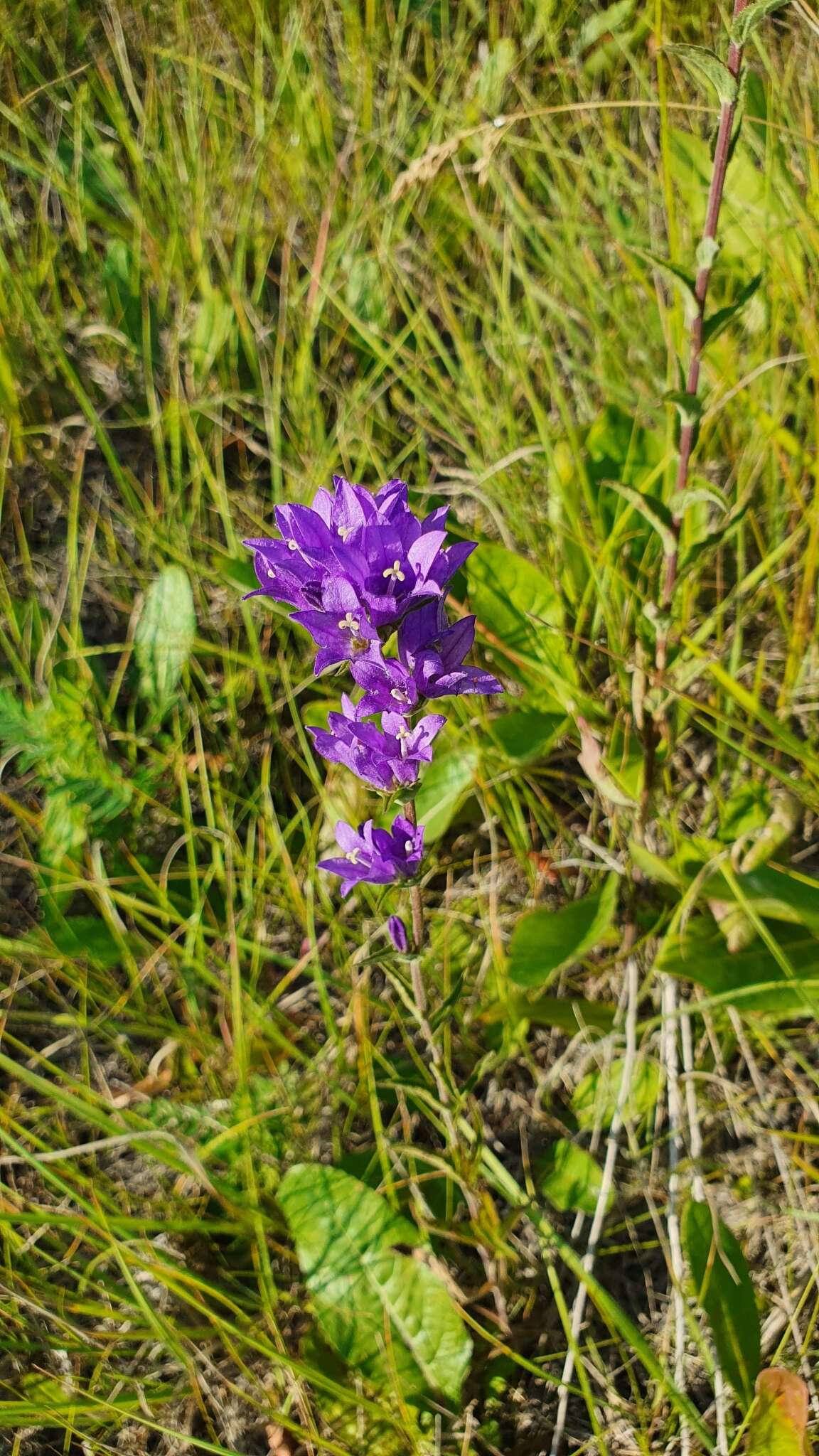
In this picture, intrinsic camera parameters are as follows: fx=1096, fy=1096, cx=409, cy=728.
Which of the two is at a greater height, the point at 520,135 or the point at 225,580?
the point at 520,135

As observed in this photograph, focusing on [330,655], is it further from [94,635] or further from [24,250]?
[24,250]

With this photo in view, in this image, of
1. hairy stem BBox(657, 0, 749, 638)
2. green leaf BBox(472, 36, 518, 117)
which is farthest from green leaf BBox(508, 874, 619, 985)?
green leaf BBox(472, 36, 518, 117)

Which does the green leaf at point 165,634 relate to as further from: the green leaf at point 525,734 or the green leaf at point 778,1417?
the green leaf at point 778,1417

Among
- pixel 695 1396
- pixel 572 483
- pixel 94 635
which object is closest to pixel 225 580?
pixel 94 635

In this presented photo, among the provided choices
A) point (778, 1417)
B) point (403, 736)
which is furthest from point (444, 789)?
point (778, 1417)

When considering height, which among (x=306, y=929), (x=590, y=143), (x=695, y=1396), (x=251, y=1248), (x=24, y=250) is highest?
(x=24, y=250)

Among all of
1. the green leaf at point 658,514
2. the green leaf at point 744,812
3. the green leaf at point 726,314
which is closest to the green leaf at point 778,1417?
the green leaf at point 744,812
